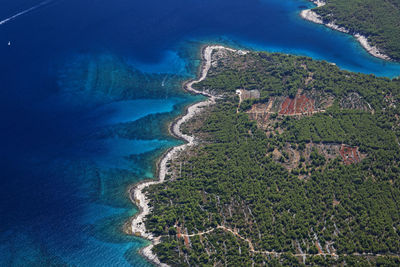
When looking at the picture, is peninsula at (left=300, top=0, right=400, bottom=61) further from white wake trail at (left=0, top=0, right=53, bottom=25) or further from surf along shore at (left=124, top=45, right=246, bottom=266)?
white wake trail at (left=0, top=0, right=53, bottom=25)

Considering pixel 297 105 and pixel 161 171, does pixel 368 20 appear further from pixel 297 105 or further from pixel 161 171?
pixel 161 171

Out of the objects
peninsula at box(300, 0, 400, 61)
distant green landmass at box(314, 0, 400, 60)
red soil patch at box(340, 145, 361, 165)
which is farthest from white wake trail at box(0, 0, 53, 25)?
red soil patch at box(340, 145, 361, 165)

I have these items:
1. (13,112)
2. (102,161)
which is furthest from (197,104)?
(13,112)

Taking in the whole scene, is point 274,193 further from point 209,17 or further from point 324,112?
point 209,17

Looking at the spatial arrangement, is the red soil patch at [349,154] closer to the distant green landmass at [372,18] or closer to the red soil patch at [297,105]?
the red soil patch at [297,105]

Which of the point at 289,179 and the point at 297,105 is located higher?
the point at 297,105

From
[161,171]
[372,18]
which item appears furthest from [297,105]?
[372,18]
